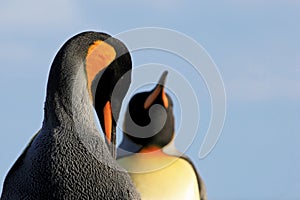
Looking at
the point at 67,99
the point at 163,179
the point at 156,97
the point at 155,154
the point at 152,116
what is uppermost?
the point at 67,99

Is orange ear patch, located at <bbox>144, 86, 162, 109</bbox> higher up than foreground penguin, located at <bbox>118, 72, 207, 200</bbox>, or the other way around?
orange ear patch, located at <bbox>144, 86, 162, 109</bbox>

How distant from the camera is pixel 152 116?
917cm

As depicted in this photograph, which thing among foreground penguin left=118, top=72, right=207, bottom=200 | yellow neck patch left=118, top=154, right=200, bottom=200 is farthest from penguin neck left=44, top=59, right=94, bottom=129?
yellow neck patch left=118, top=154, right=200, bottom=200

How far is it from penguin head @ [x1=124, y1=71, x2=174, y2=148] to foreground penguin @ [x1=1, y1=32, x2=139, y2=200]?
479 centimetres

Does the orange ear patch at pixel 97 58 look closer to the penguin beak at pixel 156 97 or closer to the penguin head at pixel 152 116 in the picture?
the penguin head at pixel 152 116

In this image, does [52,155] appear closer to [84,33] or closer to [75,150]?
[75,150]

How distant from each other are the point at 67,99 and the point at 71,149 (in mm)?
218

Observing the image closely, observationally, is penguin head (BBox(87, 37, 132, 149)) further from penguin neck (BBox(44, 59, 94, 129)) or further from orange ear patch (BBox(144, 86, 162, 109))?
orange ear patch (BBox(144, 86, 162, 109))

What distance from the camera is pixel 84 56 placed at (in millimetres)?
4070

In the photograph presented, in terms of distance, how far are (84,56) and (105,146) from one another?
1.35 ft

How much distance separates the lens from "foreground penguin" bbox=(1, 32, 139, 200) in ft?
12.8

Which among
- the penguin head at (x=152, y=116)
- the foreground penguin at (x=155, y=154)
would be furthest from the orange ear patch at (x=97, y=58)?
the penguin head at (x=152, y=116)

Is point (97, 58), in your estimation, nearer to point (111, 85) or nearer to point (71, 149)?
point (111, 85)

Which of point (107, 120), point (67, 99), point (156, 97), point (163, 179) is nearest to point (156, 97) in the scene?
point (156, 97)
